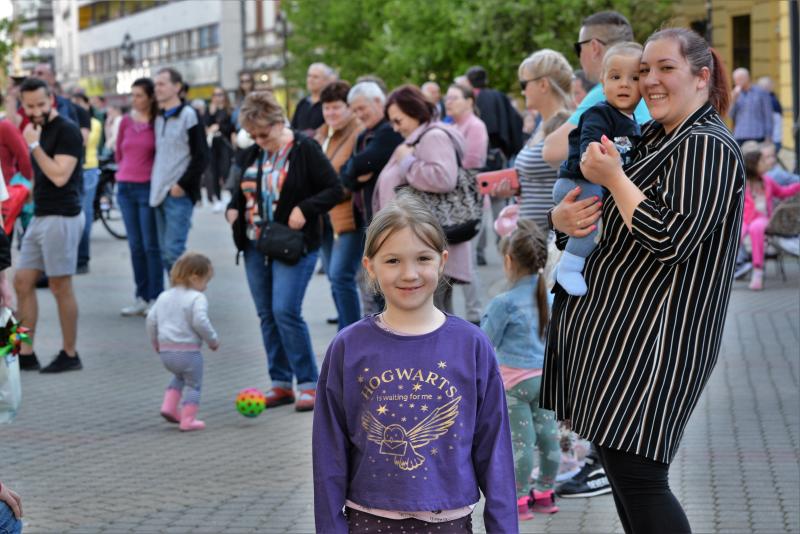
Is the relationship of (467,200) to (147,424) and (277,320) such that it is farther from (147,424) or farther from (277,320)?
(147,424)

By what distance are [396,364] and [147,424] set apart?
494 centimetres

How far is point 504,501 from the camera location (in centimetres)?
364

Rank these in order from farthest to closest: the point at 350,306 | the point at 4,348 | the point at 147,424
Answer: the point at 350,306 → the point at 147,424 → the point at 4,348

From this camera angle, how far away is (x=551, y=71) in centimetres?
713

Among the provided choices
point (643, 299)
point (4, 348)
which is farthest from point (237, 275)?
point (643, 299)

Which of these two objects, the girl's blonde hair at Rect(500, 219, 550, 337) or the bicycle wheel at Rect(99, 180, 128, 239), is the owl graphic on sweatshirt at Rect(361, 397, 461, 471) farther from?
the bicycle wheel at Rect(99, 180, 128, 239)

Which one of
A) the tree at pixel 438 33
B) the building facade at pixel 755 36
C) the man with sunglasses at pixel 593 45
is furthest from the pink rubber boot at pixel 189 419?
the tree at pixel 438 33

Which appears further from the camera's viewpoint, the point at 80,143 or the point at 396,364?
the point at 80,143

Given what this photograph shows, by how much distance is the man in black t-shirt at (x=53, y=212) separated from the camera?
32.4 feet

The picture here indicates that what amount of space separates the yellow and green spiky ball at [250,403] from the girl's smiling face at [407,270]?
15.3 feet

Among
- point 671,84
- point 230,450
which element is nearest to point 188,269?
point 230,450

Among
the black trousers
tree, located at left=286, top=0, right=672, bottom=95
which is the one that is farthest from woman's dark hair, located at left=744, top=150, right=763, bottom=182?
tree, located at left=286, top=0, right=672, bottom=95

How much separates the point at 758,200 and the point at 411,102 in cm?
685

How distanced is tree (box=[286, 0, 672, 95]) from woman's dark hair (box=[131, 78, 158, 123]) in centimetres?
2045
